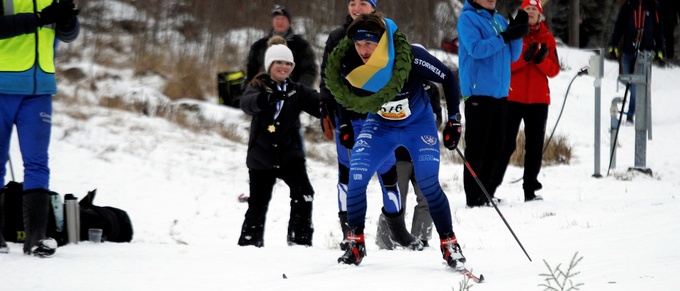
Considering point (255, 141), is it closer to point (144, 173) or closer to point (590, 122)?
point (144, 173)

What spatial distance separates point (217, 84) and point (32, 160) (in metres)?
9.80

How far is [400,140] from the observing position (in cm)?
614

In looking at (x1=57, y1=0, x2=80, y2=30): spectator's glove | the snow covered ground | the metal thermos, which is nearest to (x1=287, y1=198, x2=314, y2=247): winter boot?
the snow covered ground

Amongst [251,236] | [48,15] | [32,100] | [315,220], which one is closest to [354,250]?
[251,236]

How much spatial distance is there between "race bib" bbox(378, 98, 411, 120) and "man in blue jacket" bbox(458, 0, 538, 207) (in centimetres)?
286

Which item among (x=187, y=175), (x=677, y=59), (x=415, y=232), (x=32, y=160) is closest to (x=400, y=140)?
(x=415, y=232)

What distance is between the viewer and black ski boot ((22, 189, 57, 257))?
643cm

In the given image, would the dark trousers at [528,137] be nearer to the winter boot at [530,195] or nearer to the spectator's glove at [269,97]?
the winter boot at [530,195]

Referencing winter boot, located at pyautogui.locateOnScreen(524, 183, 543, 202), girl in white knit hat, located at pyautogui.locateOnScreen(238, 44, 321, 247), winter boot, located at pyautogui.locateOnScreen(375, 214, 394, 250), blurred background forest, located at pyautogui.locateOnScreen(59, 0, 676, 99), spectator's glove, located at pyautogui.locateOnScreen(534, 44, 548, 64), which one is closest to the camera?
winter boot, located at pyautogui.locateOnScreen(375, 214, 394, 250)

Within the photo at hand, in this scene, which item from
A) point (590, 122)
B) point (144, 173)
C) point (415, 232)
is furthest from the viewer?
point (590, 122)

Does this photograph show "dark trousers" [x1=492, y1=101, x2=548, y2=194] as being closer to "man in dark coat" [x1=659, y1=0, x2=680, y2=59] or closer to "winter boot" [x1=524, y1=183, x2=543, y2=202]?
"winter boot" [x1=524, y1=183, x2=543, y2=202]

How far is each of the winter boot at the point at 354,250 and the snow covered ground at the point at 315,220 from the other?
65mm

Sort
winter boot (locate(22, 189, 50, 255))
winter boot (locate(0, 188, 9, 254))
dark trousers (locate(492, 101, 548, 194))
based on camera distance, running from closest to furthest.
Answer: winter boot (locate(22, 189, 50, 255)), winter boot (locate(0, 188, 9, 254)), dark trousers (locate(492, 101, 548, 194))

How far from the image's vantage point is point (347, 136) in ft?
21.4
